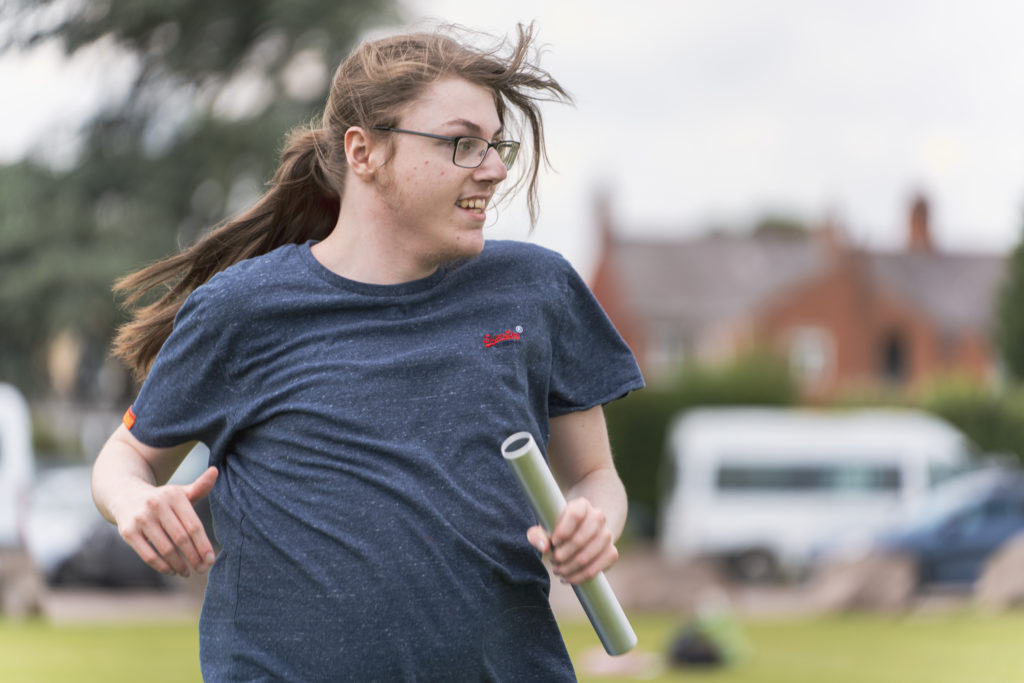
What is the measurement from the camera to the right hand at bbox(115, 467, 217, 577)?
2.04 meters

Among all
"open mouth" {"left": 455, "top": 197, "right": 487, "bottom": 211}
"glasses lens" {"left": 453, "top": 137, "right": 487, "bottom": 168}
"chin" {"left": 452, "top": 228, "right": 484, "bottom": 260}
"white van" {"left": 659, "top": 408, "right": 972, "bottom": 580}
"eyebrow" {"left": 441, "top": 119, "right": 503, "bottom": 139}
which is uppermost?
"eyebrow" {"left": 441, "top": 119, "right": 503, "bottom": 139}

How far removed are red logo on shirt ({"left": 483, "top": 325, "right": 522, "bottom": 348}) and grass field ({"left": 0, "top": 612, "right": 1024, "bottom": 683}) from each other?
8605 mm

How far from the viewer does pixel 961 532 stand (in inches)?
683

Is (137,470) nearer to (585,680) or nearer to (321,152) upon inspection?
(321,152)

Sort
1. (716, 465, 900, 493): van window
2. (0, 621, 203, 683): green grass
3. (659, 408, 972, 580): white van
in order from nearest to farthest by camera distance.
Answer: (0, 621, 203, 683): green grass
(659, 408, 972, 580): white van
(716, 465, 900, 493): van window

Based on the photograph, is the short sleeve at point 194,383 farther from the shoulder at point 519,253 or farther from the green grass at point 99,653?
the green grass at point 99,653

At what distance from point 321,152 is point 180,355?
49 cm

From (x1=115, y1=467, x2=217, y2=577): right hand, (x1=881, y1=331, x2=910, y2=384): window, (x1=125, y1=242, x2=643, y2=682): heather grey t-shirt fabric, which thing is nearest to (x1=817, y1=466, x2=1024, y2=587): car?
(x1=125, y1=242, x2=643, y2=682): heather grey t-shirt fabric

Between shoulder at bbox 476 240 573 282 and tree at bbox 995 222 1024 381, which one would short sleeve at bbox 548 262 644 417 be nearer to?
shoulder at bbox 476 240 573 282

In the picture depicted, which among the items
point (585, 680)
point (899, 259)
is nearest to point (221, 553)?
point (585, 680)

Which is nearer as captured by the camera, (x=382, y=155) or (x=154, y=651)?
(x=382, y=155)

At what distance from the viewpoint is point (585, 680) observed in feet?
35.6

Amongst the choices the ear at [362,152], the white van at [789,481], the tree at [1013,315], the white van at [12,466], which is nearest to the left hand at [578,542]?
the ear at [362,152]

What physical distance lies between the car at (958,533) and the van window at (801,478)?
3.05m
